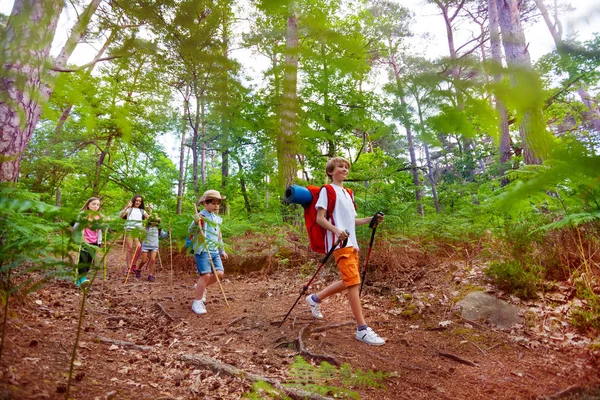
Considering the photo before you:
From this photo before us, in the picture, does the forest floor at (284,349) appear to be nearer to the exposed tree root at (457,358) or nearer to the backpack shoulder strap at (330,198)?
the exposed tree root at (457,358)

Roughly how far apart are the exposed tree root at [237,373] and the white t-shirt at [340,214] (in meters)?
1.32

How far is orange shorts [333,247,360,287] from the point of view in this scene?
2949mm

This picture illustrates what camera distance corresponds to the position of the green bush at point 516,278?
3.41 m

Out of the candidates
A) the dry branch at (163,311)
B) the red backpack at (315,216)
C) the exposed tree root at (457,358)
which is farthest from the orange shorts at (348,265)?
the dry branch at (163,311)

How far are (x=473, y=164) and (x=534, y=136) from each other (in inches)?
406

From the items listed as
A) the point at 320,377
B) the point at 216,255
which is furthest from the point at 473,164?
the point at 320,377

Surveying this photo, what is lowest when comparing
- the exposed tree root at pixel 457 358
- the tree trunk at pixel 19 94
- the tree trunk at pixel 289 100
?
the exposed tree root at pixel 457 358

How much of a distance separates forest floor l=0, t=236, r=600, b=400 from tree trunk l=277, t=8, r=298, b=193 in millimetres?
1414

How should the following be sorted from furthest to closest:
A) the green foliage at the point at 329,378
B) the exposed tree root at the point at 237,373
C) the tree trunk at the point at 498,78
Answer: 1. the green foliage at the point at 329,378
2. the exposed tree root at the point at 237,373
3. the tree trunk at the point at 498,78

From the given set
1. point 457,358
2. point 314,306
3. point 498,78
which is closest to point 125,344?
point 314,306

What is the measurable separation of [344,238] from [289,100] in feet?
5.24

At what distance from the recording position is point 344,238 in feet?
9.34

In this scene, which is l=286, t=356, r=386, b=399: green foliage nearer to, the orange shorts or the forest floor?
the forest floor

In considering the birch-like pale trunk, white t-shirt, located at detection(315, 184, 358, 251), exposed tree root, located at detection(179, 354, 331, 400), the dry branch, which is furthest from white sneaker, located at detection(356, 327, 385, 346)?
the birch-like pale trunk
